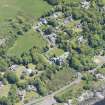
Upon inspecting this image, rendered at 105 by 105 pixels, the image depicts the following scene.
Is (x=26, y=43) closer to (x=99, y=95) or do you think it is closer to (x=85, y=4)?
(x=85, y=4)

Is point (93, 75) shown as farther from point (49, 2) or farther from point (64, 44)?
point (49, 2)

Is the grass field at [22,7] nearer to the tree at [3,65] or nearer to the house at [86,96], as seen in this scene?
the tree at [3,65]

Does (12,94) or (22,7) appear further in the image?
(22,7)

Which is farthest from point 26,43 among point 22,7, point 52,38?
point 22,7

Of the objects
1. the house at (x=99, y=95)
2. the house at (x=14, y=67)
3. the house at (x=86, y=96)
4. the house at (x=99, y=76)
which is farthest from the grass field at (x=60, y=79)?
the house at (x=14, y=67)

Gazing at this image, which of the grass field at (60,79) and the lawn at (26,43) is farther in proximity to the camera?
the lawn at (26,43)

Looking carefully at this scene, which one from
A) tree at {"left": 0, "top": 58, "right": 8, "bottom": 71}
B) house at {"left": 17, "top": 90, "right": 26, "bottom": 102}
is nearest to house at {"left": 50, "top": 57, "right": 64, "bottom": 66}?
tree at {"left": 0, "top": 58, "right": 8, "bottom": 71}
